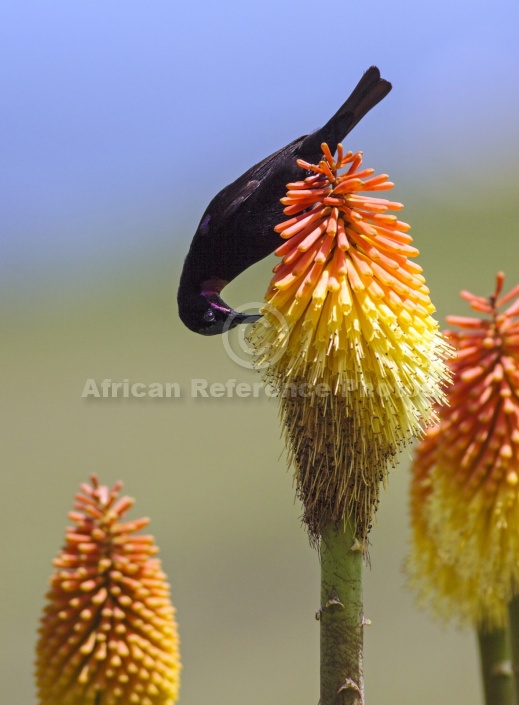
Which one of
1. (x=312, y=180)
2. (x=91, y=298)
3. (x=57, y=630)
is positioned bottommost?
(x=57, y=630)

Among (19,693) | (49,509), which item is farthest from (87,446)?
(19,693)

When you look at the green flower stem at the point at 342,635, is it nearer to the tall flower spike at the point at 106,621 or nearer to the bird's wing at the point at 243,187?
the tall flower spike at the point at 106,621

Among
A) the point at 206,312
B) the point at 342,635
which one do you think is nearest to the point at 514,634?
the point at 342,635

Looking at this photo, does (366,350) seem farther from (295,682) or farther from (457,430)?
(295,682)

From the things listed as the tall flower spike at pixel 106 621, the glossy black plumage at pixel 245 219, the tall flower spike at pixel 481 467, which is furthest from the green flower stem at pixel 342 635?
the glossy black plumage at pixel 245 219

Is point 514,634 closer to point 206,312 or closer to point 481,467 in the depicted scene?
point 481,467
